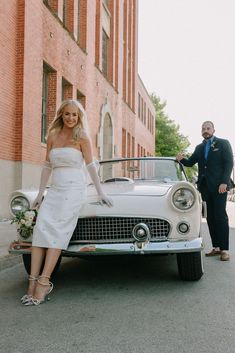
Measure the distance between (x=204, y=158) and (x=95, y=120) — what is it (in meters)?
13.0

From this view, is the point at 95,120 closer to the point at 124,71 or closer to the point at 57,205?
the point at 124,71

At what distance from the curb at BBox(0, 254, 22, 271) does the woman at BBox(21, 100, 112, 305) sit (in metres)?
1.38

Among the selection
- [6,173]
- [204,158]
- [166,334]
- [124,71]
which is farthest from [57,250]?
[124,71]

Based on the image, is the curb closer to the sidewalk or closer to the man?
the sidewalk

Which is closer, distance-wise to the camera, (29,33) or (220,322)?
(220,322)

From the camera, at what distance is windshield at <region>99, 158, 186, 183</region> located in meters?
5.93

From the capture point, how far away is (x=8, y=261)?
5.71 meters

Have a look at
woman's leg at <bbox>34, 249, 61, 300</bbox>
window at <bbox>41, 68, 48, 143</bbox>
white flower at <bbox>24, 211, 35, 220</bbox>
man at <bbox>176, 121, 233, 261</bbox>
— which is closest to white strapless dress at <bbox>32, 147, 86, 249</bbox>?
woman's leg at <bbox>34, 249, 61, 300</bbox>

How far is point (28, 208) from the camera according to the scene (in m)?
4.64

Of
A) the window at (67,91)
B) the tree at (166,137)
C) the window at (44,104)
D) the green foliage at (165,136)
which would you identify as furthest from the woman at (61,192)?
the tree at (166,137)

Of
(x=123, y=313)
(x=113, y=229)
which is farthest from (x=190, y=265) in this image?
(x=123, y=313)

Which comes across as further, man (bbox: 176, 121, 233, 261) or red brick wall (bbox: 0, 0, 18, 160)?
red brick wall (bbox: 0, 0, 18, 160)

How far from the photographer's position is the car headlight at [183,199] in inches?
177

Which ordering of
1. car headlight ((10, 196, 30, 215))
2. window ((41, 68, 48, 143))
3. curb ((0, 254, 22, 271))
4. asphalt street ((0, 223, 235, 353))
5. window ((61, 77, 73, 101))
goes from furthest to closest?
1. window ((61, 77, 73, 101))
2. window ((41, 68, 48, 143))
3. curb ((0, 254, 22, 271))
4. car headlight ((10, 196, 30, 215))
5. asphalt street ((0, 223, 235, 353))
